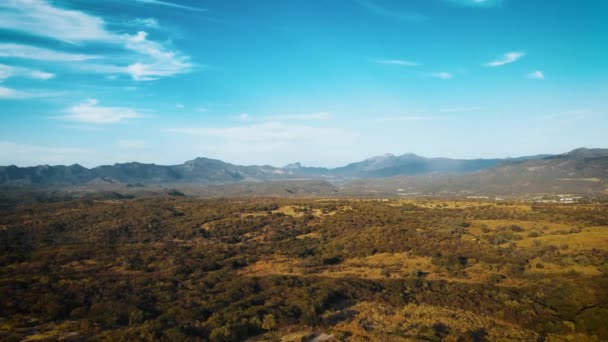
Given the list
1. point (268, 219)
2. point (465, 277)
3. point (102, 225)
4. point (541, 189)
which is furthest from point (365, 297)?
point (541, 189)

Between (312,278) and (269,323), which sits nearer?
(269,323)

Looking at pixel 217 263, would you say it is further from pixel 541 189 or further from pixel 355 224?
pixel 541 189

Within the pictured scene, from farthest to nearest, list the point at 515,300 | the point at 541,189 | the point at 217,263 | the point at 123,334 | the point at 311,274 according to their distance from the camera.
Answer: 1. the point at 541,189
2. the point at 217,263
3. the point at 311,274
4. the point at 515,300
5. the point at 123,334

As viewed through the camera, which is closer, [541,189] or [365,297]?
[365,297]

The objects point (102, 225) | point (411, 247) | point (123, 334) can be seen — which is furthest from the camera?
point (102, 225)

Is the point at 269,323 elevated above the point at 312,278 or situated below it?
above

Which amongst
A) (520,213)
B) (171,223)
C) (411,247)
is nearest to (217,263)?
(411,247)
